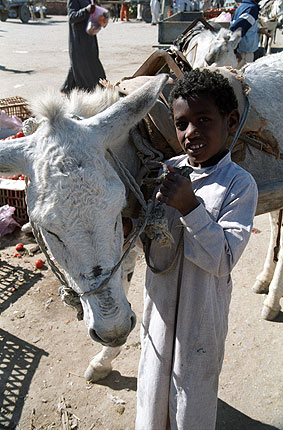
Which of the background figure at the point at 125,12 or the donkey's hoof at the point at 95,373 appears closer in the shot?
the donkey's hoof at the point at 95,373

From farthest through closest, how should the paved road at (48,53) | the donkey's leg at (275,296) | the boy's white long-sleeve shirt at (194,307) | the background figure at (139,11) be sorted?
the background figure at (139,11) < the paved road at (48,53) < the donkey's leg at (275,296) < the boy's white long-sleeve shirt at (194,307)

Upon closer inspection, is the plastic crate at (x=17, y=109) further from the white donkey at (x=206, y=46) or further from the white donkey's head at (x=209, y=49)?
the white donkey's head at (x=209, y=49)

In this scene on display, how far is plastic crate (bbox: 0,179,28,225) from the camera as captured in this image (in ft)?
16.1

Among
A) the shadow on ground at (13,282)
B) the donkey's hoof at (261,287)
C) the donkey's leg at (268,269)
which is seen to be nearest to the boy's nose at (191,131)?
the donkey's leg at (268,269)

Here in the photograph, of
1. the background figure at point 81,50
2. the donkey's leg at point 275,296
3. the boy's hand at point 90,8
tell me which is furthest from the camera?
the background figure at point 81,50

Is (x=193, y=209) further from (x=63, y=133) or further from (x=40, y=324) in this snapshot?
(x=40, y=324)

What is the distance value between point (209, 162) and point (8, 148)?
0.86 meters

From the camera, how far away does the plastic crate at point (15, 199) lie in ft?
16.1

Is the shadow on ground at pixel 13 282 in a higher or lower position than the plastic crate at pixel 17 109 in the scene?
lower

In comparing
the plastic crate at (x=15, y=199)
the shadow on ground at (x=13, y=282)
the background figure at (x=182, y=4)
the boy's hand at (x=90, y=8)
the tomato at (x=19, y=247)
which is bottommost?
the shadow on ground at (x=13, y=282)

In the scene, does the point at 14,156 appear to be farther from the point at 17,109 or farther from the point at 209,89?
the point at 17,109

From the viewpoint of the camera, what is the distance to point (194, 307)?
5.79 ft

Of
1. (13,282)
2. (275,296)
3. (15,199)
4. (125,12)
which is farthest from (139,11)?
(275,296)

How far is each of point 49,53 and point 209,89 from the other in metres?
16.5
